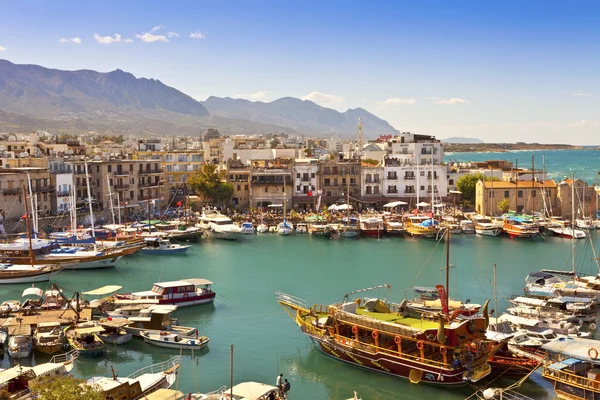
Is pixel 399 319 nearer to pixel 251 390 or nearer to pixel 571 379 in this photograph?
pixel 571 379

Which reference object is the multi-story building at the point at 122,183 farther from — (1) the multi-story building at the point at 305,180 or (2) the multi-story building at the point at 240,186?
(1) the multi-story building at the point at 305,180

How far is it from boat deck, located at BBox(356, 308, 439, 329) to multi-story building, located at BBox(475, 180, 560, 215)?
43.3 m

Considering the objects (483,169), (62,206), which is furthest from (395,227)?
(62,206)

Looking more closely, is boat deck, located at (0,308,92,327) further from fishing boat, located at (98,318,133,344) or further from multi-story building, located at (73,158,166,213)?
multi-story building, located at (73,158,166,213)

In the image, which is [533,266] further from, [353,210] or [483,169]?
[483,169]

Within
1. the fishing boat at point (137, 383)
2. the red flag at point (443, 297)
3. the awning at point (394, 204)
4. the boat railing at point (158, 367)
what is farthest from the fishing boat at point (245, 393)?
the awning at point (394, 204)

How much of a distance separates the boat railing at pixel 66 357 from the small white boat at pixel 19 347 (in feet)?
4.29

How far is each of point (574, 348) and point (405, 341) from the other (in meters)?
6.21

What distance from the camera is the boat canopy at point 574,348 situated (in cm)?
2394

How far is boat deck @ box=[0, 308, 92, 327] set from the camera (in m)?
31.8

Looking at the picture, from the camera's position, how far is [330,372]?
28.5 m

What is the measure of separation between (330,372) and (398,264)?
74.6ft

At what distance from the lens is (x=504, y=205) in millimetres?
69625

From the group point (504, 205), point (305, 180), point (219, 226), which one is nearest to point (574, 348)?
point (219, 226)
